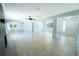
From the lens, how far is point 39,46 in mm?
1975

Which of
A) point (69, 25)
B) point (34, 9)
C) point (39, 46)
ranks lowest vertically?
point (39, 46)

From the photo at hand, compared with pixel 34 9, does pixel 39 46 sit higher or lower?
lower

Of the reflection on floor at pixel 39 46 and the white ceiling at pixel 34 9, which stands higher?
the white ceiling at pixel 34 9

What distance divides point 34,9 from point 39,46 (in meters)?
0.68

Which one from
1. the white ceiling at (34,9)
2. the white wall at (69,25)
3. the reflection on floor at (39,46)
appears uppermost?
the white ceiling at (34,9)

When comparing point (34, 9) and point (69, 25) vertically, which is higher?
point (34, 9)

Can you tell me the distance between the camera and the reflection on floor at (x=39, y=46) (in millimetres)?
1957

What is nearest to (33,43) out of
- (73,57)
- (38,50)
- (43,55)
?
(38,50)

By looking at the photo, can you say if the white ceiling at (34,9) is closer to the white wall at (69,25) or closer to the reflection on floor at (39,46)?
the white wall at (69,25)

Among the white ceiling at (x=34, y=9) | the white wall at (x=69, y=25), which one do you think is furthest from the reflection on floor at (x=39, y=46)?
the white ceiling at (x=34, y=9)

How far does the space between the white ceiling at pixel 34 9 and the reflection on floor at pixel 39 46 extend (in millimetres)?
386

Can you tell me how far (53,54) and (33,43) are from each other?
1.35 feet

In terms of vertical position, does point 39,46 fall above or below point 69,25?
below

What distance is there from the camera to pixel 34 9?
1.98m
